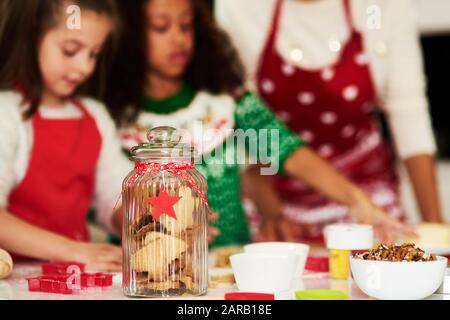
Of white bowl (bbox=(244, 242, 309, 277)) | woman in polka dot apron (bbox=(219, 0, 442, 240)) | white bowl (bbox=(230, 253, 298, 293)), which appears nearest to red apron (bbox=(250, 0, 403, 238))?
woman in polka dot apron (bbox=(219, 0, 442, 240))

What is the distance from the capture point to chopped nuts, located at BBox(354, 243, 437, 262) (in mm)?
958

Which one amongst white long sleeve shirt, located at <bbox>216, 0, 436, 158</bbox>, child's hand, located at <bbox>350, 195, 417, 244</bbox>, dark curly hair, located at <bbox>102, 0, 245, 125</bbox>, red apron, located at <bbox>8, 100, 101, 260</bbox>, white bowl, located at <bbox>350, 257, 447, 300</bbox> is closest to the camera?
white bowl, located at <bbox>350, 257, 447, 300</bbox>

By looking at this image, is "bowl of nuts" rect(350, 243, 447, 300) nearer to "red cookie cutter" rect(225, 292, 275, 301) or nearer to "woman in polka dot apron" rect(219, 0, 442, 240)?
"red cookie cutter" rect(225, 292, 275, 301)

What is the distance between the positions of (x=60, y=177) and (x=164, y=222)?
0.55 metres

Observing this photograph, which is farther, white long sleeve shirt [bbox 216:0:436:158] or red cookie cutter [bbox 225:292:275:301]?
white long sleeve shirt [bbox 216:0:436:158]

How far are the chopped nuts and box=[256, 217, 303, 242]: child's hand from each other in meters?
0.55

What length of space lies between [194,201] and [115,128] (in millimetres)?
561

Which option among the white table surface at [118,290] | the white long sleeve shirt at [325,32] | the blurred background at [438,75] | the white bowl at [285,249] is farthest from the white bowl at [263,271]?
the blurred background at [438,75]

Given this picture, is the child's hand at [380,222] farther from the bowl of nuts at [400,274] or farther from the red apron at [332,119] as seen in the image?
the bowl of nuts at [400,274]

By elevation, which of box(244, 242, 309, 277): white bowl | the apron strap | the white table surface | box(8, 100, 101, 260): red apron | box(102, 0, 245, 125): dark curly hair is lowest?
the white table surface

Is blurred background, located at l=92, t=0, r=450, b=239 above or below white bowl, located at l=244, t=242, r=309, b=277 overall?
above

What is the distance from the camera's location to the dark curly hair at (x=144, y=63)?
1549mm

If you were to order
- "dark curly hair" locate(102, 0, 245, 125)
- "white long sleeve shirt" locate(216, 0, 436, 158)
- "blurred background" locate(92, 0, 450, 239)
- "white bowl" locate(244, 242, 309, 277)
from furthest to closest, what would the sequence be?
"blurred background" locate(92, 0, 450, 239) < "white long sleeve shirt" locate(216, 0, 436, 158) < "dark curly hair" locate(102, 0, 245, 125) < "white bowl" locate(244, 242, 309, 277)
